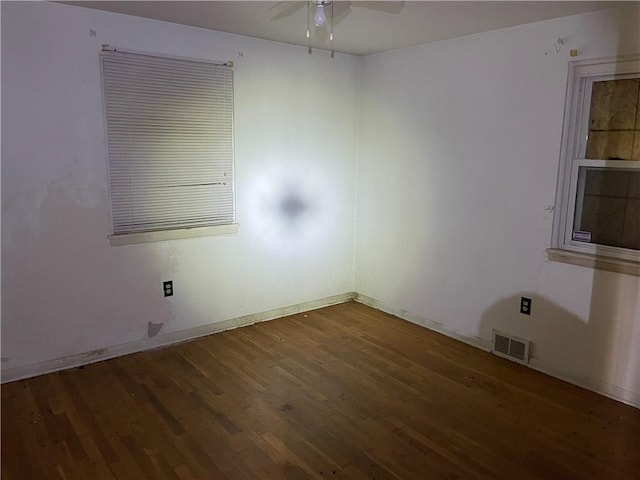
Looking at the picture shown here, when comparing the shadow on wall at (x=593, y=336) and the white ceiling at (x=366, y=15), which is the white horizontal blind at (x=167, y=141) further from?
the shadow on wall at (x=593, y=336)

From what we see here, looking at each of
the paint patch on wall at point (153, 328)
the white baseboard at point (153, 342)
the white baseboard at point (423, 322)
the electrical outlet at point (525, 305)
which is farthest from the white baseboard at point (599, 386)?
the paint patch on wall at point (153, 328)

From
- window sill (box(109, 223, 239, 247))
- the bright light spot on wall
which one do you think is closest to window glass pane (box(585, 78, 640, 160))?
the bright light spot on wall

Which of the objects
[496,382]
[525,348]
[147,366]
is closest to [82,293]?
[147,366]

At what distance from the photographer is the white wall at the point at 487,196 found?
3.04m

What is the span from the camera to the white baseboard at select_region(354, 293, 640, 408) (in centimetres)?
299

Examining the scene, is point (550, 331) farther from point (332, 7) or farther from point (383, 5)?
point (332, 7)

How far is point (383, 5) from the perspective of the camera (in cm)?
282

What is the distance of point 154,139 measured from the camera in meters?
3.44

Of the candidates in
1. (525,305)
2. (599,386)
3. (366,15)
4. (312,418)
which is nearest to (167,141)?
(366,15)

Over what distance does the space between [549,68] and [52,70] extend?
312 cm

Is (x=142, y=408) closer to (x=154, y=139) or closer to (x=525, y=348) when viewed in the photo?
(x=154, y=139)

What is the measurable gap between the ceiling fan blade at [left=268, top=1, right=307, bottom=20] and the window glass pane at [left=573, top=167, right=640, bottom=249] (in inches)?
80.8

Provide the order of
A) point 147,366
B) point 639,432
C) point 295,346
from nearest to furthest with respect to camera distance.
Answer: point 639,432 < point 147,366 < point 295,346

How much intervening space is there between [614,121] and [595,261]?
867mm
